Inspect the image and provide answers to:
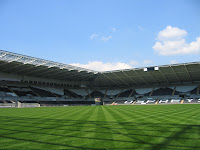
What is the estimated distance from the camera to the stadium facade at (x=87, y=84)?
150 feet

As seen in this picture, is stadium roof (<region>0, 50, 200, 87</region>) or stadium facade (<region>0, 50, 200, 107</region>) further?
stadium facade (<region>0, 50, 200, 107</region>)

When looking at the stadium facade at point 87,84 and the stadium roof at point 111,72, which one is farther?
the stadium facade at point 87,84

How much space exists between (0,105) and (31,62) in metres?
12.4

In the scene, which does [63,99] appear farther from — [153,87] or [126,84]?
[153,87]

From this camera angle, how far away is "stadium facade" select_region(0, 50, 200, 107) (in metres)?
45.8

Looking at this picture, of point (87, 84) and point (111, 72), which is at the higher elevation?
point (111, 72)

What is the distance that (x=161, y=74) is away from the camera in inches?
2098

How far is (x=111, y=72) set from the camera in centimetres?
5553

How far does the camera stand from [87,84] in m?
70.9

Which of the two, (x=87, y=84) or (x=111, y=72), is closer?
(x=111, y=72)

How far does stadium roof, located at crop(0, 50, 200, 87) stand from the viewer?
133 ft

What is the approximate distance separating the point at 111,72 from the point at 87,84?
18279 mm

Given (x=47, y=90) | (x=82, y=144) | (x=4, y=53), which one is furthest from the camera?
(x=47, y=90)

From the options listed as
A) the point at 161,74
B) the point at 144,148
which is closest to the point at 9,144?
the point at 144,148
